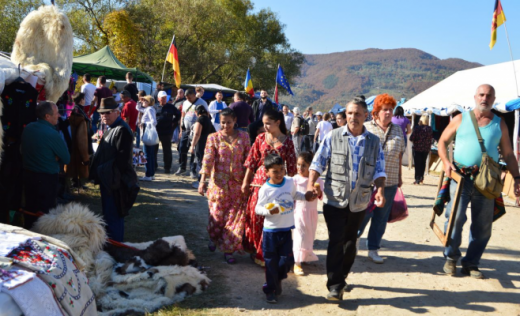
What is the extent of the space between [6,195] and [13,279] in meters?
2.82

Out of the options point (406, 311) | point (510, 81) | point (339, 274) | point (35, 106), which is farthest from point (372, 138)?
point (510, 81)

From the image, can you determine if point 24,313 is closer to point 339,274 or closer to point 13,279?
point 13,279

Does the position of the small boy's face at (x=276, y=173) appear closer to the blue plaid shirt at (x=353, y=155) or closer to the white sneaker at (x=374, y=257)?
the blue plaid shirt at (x=353, y=155)

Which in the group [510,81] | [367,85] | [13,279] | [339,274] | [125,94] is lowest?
[339,274]

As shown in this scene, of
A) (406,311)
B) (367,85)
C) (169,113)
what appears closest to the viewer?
(406,311)

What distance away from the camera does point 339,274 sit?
15.0ft

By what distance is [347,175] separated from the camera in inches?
177

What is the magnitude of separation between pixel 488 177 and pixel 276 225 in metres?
2.45

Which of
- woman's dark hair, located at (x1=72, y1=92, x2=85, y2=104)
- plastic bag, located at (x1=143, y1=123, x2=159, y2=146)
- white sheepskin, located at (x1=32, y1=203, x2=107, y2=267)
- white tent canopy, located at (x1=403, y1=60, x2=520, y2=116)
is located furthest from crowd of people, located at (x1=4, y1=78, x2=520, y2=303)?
white tent canopy, located at (x1=403, y1=60, x2=520, y2=116)

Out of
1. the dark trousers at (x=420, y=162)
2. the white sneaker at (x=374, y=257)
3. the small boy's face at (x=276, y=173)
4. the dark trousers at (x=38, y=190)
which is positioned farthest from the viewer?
the dark trousers at (x=420, y=162)

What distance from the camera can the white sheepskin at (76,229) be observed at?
4598mm

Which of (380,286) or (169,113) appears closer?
(380,286)

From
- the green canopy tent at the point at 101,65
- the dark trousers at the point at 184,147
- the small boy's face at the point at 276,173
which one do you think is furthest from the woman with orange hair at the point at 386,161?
the green canopy tent at the point at 101,65

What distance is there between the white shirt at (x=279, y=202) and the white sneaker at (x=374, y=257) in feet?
5.85
